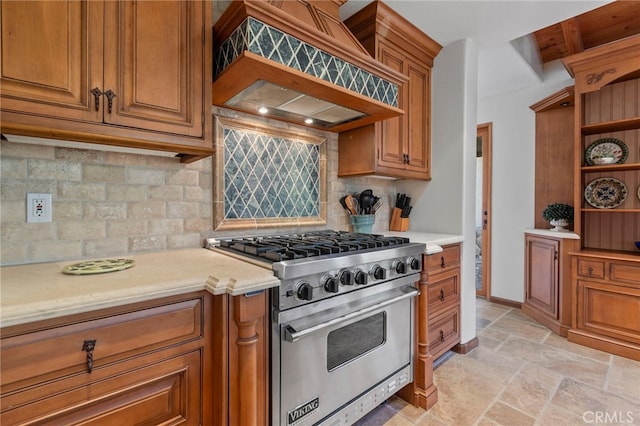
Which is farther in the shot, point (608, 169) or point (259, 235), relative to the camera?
point (608, 169)

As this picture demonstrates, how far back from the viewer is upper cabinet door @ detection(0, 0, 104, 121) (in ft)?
3.15

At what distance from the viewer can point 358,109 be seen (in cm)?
185

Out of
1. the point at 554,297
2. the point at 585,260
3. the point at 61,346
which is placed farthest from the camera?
the point at 554,297

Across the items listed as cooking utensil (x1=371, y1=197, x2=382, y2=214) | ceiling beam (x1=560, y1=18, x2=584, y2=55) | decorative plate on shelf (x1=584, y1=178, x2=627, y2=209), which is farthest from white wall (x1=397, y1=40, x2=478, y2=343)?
decorative plate on shelf (x1=584, y1=178, x2=627, y2=209)

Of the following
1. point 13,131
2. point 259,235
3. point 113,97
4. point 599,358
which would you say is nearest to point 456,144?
point 259,235

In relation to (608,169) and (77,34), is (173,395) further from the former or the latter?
(608,169)

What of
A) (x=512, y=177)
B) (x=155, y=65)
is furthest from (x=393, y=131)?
(x=512, y=177)

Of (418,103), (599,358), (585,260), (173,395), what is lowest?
(599,358)

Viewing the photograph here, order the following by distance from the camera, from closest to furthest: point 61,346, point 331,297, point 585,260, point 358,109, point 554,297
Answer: point 61,346 → point 331,297 → point 358,109 → point 585,260 → point 554,297

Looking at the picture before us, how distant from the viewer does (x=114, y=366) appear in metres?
0.90

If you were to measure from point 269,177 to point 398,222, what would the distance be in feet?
4.20

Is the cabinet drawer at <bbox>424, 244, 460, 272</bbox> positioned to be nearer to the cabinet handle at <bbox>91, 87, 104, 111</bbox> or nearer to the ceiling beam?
the cabinet handle at <bbox>91, 87, 104, 111</bbox>

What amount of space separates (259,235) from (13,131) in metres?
1.18

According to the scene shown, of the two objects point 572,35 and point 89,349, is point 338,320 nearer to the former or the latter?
point 89,349
